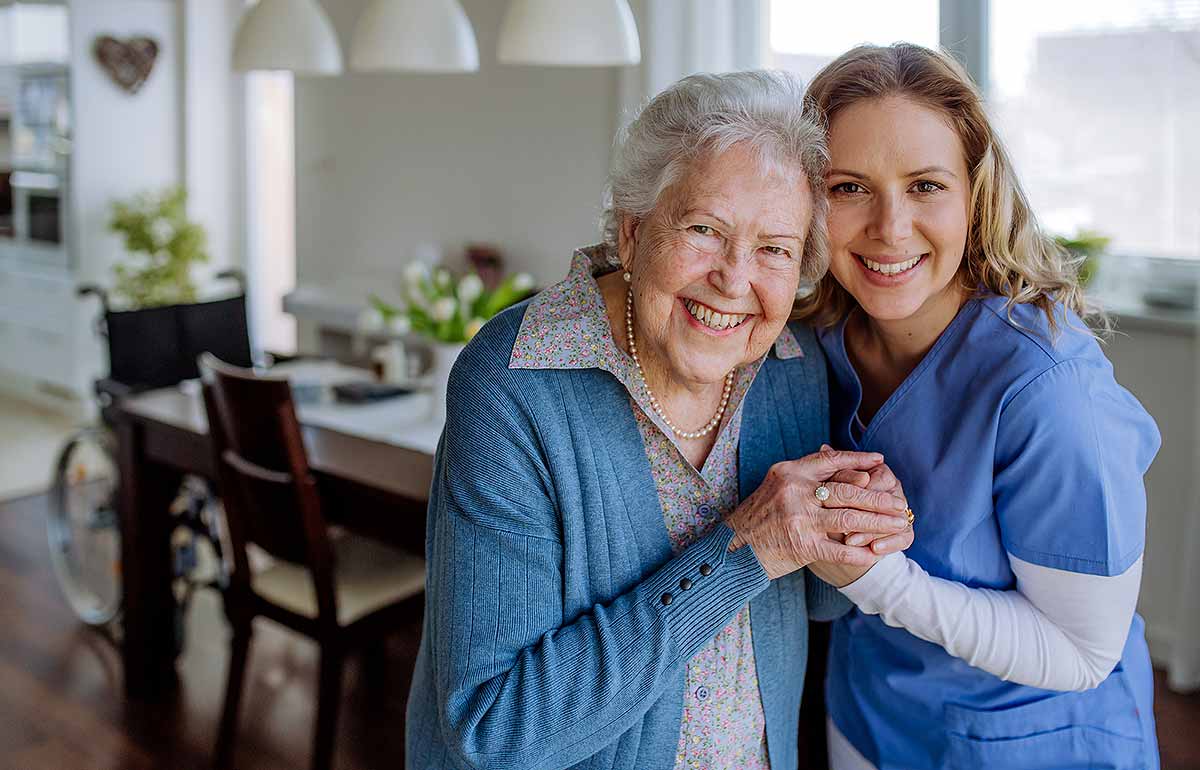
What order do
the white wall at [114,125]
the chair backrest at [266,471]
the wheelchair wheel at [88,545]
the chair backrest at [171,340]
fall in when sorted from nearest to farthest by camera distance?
the chair backrest at [266,471] → the chair backrest at [171,340] → the wheelchair wheel at [88,545] → the white wall at [114,125]

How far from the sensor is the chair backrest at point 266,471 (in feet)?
7.76

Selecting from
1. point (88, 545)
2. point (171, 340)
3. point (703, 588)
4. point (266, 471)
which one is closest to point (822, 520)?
point (703, 588)

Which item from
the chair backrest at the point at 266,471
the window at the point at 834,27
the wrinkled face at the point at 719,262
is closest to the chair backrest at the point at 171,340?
the chair backrest at the point at 266,471

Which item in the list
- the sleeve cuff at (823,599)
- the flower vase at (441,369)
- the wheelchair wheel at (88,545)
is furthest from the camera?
the wheelchair wheel at (88,545)

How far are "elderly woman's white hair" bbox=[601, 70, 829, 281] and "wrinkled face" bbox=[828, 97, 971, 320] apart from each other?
0.04 m

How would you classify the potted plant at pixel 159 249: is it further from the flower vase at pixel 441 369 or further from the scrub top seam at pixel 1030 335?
the scrub top seam at pixel 1030 335

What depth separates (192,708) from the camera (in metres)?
3.05

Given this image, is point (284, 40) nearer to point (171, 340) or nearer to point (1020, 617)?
point (171, 340)

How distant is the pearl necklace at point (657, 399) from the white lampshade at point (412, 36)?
5.78 ft

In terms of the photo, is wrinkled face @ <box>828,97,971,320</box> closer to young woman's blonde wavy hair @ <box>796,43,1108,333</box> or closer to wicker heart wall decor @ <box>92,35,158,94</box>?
young woman's blonde wavy hair @ <box>796,43,1108,333</box>

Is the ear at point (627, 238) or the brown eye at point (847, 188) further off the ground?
the brown eye at point (847, 188)

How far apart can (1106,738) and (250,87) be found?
613cm

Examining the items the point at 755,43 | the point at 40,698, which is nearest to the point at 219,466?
the point at 40,698

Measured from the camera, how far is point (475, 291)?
298 centimetres
